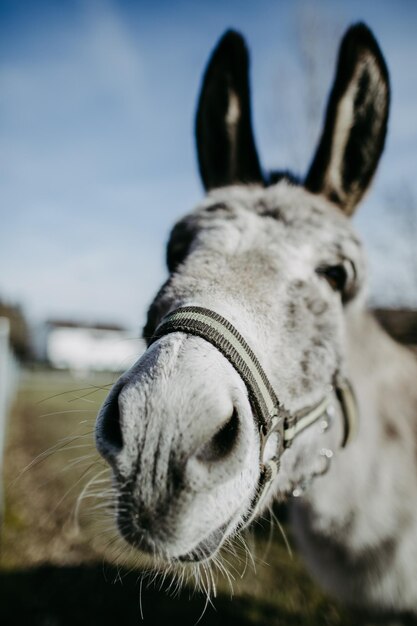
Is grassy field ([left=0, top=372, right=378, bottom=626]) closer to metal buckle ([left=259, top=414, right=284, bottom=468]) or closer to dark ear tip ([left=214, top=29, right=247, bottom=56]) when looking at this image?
metal buckle ([left=259, top=414, right=284, bottom=468])

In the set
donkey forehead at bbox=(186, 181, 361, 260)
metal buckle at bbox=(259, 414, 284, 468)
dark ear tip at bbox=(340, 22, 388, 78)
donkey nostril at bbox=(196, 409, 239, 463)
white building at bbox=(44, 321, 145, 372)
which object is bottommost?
white building at bbox=(44, 321, 145, 372)

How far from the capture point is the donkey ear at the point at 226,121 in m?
2.67

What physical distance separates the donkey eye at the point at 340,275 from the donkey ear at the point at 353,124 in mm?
616

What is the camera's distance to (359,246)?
2.20 metres

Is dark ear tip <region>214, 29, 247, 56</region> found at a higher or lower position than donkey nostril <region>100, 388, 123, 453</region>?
higher

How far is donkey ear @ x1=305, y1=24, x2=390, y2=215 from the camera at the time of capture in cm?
231

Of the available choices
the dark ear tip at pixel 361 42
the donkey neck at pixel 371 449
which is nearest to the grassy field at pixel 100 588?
the donkey neck at pixel 371 449

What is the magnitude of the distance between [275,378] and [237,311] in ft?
1.06

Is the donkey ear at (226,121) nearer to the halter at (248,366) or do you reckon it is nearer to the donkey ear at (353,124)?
the donkey ear at (353,124)

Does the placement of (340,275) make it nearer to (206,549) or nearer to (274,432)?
(274,432)

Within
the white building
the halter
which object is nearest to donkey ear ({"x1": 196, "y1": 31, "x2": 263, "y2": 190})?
the halter

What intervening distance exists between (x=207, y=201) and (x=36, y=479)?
799cm

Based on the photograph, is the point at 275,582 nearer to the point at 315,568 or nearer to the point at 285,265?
the point at 315,568

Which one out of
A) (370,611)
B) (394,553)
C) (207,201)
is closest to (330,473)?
(394,553)
